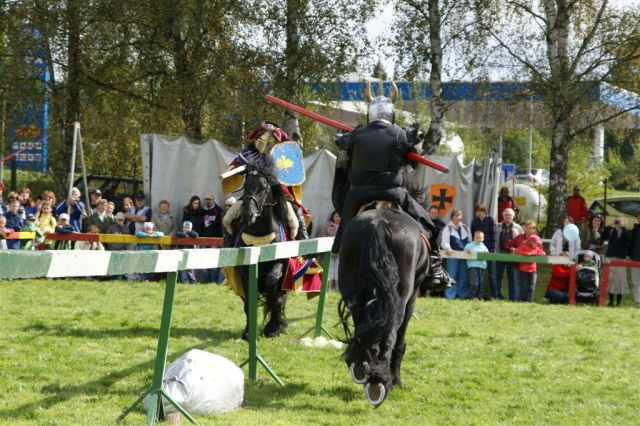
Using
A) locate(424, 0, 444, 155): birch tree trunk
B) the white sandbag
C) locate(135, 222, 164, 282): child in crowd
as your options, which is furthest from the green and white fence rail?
locate(424, 0, 444, 155): birch tree trunk

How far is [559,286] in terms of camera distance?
14.9 m

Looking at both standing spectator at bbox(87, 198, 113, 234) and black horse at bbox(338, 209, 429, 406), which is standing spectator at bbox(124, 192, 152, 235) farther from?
black horse at bbox(338, 209, 429, 406)

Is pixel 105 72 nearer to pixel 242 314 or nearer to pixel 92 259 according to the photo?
pixel 242 314

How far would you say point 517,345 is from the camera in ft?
31.2

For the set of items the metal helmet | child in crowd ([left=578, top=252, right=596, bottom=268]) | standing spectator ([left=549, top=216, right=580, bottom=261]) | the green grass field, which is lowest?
the green grass field

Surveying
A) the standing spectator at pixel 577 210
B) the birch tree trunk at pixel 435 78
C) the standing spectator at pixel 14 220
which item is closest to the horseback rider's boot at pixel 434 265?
the standing spectator at pixel 14 220

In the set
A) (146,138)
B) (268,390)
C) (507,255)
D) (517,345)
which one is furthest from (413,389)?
(146,138)

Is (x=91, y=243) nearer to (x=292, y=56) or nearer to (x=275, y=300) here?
(x=292, y=56)

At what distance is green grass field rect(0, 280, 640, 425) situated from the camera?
6.35m

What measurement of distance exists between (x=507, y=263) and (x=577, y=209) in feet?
13.9

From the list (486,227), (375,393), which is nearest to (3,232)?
(486,227)

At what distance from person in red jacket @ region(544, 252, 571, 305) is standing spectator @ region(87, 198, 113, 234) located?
7.26 m

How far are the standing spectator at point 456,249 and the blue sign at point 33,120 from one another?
36.8 feet

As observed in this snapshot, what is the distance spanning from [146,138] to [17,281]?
3.71 m
